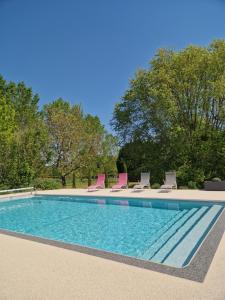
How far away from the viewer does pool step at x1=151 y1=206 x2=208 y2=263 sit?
17.4 feet

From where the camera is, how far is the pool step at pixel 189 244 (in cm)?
488

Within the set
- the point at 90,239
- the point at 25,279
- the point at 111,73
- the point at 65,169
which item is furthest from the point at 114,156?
the point at 25,279

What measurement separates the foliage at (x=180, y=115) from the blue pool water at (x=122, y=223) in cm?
758

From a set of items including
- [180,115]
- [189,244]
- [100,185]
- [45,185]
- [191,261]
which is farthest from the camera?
[180,115]

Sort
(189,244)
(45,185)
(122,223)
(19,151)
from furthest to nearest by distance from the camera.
→ (19,151) → (45,185) → (122,223) → (189,244)

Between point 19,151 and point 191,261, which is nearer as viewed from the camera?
point 191,261

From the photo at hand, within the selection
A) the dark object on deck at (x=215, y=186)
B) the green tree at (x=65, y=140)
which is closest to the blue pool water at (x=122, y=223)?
the dark object on deck at (x=215, y=186)

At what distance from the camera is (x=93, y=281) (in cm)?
369

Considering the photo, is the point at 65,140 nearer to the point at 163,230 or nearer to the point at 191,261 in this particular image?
the point at 163,230

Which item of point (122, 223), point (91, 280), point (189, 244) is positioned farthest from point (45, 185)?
point (91, 280)

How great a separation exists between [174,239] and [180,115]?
1545cm

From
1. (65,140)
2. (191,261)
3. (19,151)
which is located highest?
(65,140)

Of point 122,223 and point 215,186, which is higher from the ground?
point 215,186

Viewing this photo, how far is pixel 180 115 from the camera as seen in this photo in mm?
20469
